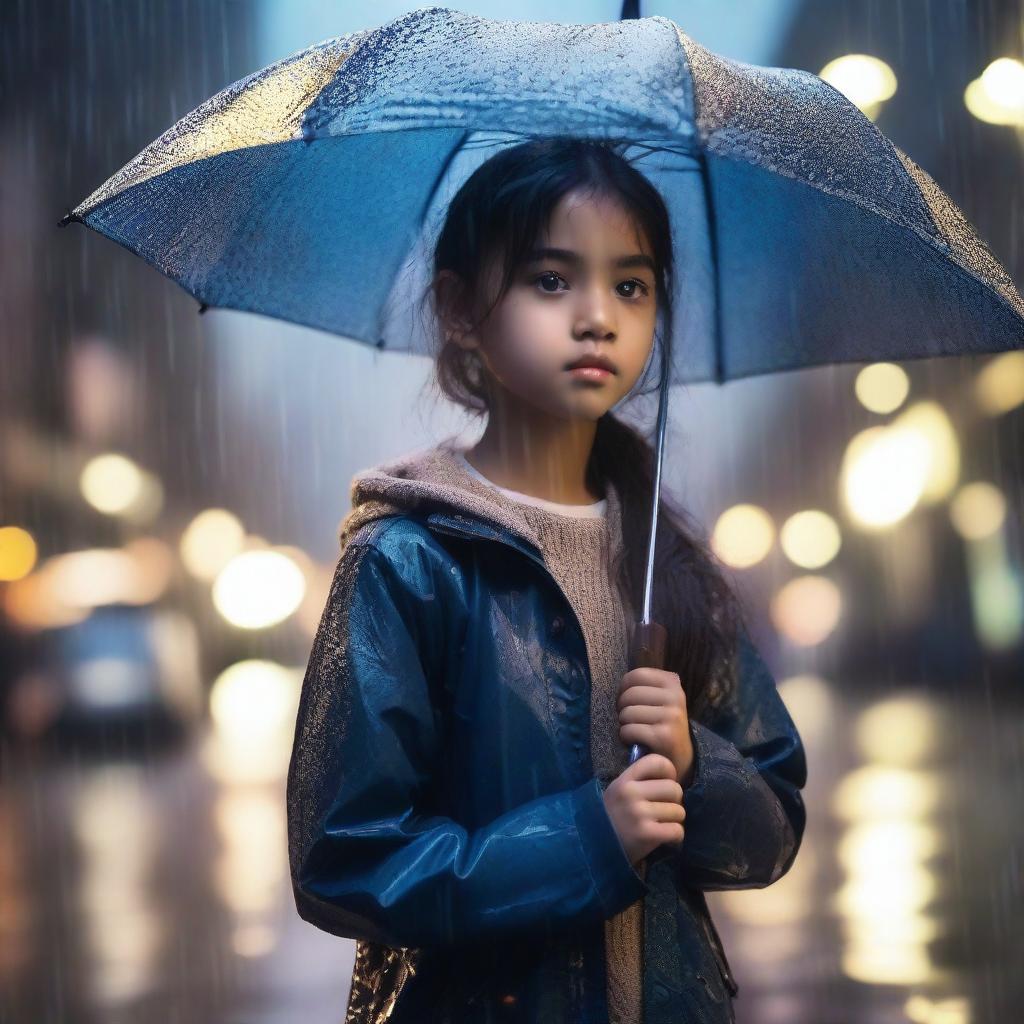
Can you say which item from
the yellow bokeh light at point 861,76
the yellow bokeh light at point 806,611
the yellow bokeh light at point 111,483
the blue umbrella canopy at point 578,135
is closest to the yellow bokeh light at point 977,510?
the yellow bokeh light at point 806,611

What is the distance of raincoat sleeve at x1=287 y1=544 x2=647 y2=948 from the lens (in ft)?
4.19

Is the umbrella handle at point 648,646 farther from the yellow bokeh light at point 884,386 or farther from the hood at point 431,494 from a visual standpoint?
the yellow bokeh light at point 884,386

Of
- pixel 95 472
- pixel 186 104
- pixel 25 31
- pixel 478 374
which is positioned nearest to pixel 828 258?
pixel 478 374

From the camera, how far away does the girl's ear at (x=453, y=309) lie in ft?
5.13

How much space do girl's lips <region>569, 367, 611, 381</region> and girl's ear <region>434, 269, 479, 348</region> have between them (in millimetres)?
162

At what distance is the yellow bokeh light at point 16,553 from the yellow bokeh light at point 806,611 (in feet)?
14.6

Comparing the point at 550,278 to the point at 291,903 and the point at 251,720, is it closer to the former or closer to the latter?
the point at 291,903

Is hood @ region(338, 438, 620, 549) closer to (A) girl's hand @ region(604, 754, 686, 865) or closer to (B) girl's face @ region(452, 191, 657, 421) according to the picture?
(B) girl's face @ region(452, 191, 657, 421)

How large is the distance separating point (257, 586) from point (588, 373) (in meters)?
6.75

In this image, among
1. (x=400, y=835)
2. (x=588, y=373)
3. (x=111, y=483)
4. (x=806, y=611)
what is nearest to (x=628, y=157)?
(x=588, y=373)

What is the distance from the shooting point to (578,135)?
48.3 inches

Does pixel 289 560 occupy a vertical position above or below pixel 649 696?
above

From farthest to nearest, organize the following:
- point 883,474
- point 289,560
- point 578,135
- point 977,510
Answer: point 289,560 < point 883,474 < point 977,510 < point 578,135

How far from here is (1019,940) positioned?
3.45 meters
